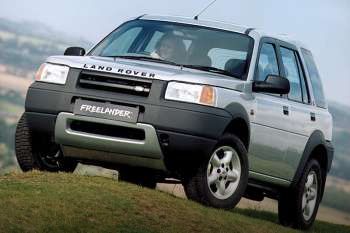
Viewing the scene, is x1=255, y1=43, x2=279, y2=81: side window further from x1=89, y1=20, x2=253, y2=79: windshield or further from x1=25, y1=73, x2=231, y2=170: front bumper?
x1=25, y1=73, x2=231, y2=170: front bumper

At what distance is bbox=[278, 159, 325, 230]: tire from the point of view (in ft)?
41.2

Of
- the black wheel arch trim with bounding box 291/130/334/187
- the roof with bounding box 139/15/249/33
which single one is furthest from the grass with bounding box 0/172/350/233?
the roof with bounding box 139/15/249/33

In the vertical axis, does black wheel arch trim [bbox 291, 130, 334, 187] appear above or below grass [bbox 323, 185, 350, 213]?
above

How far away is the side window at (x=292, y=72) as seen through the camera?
1252cm

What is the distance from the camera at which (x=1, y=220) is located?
28.3 ft

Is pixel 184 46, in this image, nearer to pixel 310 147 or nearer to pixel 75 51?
pixel 75 51

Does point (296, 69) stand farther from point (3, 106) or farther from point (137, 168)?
point (3, 106)

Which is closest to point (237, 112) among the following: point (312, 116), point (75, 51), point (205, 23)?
point (205, 23)

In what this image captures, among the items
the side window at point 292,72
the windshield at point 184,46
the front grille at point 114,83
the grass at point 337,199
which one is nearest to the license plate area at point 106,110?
the front grille at point 114,83

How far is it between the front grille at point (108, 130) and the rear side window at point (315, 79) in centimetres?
338

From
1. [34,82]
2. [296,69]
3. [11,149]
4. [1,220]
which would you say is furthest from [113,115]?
Answer: [11,149]

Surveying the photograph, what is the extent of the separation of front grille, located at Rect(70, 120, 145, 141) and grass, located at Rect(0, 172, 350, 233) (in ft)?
1.35

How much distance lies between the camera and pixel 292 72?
12797 millimetres

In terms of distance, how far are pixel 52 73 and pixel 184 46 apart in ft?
4.54
